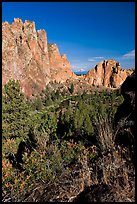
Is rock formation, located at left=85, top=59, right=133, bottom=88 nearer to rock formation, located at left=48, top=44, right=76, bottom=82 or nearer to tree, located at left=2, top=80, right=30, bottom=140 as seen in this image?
rock formation, located at left=48, top=44, right=76, bottom=82

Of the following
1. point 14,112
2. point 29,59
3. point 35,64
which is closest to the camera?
point 14,112

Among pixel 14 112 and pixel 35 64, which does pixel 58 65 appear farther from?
pixel 14 112

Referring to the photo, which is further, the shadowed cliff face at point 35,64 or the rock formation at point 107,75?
the rock formation at point 107,75

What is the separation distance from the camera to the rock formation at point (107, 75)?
10731 centimetres

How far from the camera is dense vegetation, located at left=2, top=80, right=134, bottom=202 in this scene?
12.0ft

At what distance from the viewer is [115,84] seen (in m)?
107

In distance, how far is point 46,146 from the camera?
678 cm

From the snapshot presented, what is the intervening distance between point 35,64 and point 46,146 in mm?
94413

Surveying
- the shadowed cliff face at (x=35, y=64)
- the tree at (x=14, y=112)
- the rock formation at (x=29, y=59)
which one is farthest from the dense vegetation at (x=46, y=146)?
the shadowed cliff face at (x=35, y=64)

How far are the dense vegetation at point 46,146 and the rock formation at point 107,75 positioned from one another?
88.4 metres

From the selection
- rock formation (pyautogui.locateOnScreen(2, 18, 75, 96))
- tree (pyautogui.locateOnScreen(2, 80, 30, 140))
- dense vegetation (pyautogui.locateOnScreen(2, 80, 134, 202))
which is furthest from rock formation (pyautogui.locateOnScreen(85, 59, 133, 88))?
dense vegetation (pyautogui.locateOnScreen(2, 80, 134, 202))

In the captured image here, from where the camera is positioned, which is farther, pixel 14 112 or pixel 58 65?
pixel 58 65

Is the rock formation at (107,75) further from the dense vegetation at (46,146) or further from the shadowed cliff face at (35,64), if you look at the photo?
the dense vegetation at (46,146)

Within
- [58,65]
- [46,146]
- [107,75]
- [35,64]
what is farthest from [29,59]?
[46,146]
